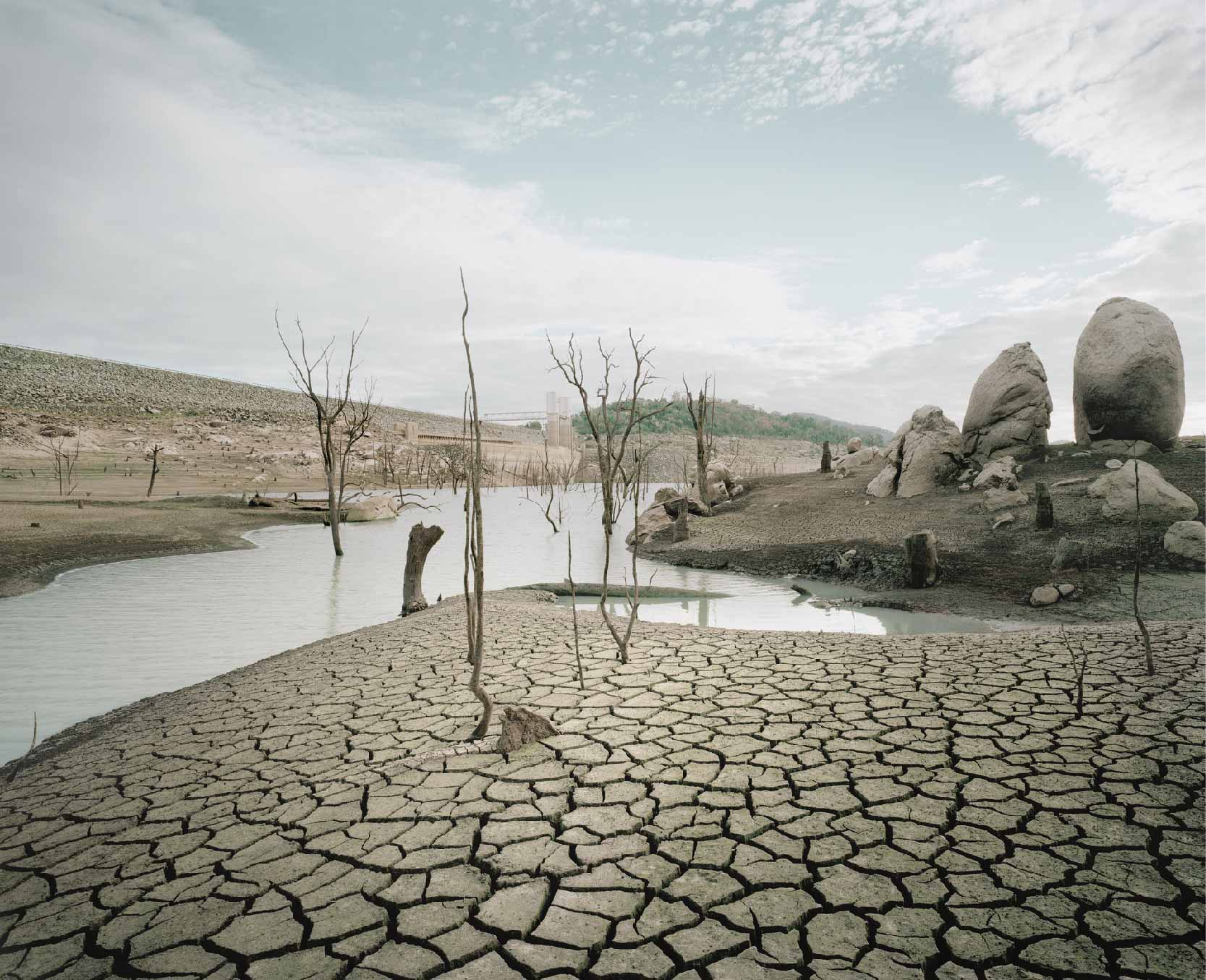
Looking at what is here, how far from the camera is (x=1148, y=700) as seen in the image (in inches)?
159

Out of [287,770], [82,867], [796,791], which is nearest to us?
[82,867]

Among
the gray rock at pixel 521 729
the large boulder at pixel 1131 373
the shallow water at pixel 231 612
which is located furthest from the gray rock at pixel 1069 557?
the gray rock at pixel 521 729

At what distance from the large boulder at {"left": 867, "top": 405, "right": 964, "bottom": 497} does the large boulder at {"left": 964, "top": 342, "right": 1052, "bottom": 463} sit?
595mm

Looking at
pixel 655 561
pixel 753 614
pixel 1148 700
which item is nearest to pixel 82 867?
pixel 1148 700

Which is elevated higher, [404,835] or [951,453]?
[951,453]

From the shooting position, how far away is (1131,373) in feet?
44.0

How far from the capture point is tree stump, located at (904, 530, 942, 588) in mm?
10383

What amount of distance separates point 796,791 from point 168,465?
36374 mm

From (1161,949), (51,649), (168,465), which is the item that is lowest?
(51,649)

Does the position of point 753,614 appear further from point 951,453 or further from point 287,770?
point 951,453

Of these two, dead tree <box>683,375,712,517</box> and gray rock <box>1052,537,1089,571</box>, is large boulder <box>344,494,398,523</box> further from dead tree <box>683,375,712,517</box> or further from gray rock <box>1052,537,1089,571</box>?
gray rock <box>1052,537,1089,571</box>

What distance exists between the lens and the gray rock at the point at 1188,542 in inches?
357

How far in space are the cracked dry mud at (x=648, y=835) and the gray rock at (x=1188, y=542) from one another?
545 cm

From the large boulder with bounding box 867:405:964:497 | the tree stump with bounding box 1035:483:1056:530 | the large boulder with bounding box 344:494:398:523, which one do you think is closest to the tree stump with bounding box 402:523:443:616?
the tree stump with bounding box 1035:483:1056:530
